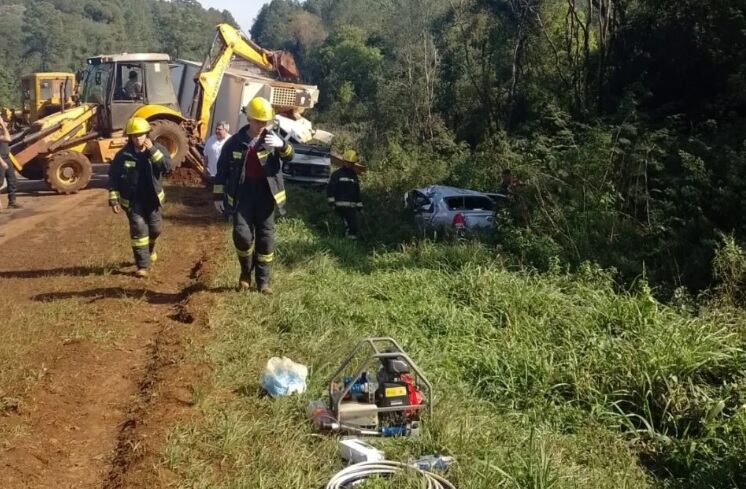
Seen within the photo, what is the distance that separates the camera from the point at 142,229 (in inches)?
286

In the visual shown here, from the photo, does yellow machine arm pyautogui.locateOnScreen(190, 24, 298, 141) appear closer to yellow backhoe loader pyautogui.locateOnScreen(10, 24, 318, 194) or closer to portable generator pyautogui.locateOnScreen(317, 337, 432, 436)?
yellow backhoe loader pyautogui.locateOnScreen(10, 24, 318, 194)

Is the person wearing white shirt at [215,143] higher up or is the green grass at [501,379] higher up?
the person wearing white shirt at [215,143]

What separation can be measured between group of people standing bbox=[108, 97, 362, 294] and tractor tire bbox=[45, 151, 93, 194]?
6.88 meters

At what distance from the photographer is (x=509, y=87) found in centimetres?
1931

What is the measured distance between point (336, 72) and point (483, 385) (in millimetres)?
42852

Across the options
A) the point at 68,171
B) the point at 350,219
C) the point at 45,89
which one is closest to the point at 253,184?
the point at 350,219

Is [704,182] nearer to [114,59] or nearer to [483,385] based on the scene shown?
[483,385]

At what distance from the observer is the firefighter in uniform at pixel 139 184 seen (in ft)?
23.4

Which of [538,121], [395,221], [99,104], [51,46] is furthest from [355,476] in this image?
[51,46]

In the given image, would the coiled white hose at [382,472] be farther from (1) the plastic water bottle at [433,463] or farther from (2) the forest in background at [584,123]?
(2) the forest in background at [584,123]

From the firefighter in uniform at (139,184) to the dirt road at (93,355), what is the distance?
43 cm

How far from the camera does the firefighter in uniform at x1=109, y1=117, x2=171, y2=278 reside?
7141 mm

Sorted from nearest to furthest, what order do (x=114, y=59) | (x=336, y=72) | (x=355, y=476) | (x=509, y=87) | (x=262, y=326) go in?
(x=355, y=476) < (x=262, y=326) < (x=114, y=59) < (x=509, y=87) < (x=336, y=72)

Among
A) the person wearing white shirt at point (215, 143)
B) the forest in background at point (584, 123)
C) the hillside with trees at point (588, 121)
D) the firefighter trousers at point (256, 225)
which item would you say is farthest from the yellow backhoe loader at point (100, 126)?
the firefighter trousers at point (256, 225)
